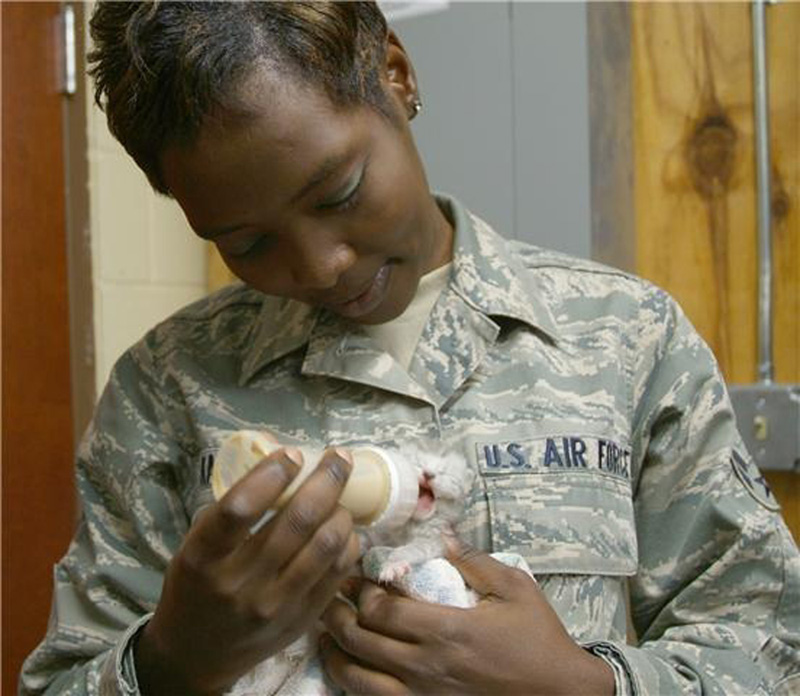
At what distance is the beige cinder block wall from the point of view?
65.7 inches

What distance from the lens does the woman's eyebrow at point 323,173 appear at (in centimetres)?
86

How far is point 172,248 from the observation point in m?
1.79

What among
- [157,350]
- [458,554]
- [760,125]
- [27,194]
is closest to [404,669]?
[458,554]

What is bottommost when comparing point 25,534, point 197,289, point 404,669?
point 25,534

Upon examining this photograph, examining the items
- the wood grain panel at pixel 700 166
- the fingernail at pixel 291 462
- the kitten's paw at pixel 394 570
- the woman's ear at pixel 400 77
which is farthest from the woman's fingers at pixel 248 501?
the wood grain panel at pixel 700 166

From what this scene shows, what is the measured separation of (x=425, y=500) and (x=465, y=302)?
0.26 meters

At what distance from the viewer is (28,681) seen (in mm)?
1034

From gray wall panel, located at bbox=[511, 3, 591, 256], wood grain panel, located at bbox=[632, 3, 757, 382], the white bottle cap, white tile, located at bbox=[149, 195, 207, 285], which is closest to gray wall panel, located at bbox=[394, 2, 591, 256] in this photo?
gray wall panel, located at bbox=[511, 3, 591, 256]

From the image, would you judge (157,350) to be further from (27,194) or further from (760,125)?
(760,125)

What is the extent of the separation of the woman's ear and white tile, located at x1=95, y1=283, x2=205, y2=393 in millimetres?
797

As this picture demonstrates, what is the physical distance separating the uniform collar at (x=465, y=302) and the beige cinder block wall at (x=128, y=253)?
65 cm

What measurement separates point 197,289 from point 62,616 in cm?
87

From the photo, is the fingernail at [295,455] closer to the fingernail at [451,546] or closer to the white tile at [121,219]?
the fingernail at [451,546]

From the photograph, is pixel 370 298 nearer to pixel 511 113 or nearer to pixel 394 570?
pixel 394 570
